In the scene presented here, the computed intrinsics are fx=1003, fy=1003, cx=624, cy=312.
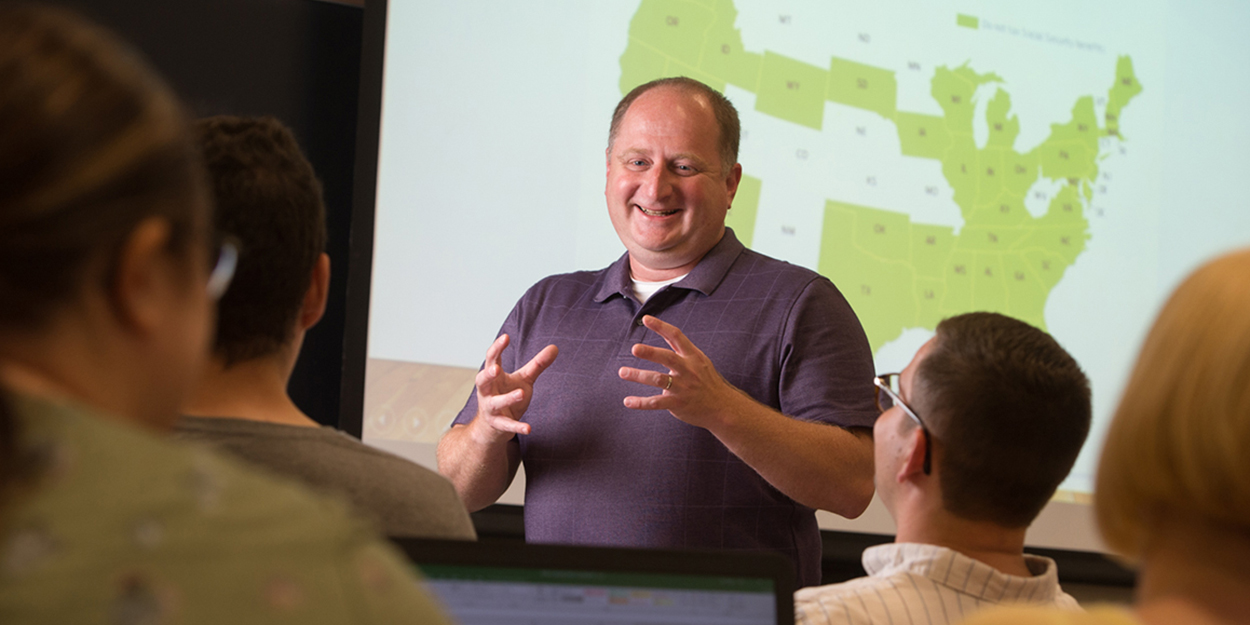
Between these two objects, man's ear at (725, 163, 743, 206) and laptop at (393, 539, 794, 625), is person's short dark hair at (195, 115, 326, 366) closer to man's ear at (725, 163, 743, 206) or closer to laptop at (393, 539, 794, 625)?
laptop at (393, 539, 794, 625)

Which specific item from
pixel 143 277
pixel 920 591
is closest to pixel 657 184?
pixel 920 591

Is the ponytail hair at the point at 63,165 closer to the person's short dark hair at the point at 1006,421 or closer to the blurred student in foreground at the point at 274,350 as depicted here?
the blurred student in foreground at the point at 274,350

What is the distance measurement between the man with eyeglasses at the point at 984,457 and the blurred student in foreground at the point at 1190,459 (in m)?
0.55

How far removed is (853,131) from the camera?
8.74 feet

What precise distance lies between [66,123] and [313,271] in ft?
1.90

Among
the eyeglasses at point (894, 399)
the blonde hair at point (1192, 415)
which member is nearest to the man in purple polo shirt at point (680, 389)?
the eyeglasses at point (894, 399)

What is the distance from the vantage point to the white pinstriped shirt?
1.10 m

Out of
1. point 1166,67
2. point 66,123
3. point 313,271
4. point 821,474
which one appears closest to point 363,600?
point 66,123

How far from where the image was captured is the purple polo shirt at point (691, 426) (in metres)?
1.74

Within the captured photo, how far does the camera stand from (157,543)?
0.42 metres

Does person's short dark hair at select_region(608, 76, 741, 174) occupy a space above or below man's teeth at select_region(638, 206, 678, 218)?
above

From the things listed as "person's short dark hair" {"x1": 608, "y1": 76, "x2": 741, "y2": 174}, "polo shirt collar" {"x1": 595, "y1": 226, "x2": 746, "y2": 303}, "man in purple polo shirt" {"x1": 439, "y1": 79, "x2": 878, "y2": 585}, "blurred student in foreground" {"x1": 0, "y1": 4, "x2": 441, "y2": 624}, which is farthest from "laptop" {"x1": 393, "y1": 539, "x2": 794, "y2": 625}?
"person's short dark hair" {"x1": 608, "y1": 76, "x2": 741, "y2": 174}

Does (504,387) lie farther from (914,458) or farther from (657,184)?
(914,458)

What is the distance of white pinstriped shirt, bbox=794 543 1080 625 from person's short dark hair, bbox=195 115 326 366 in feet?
2.07
